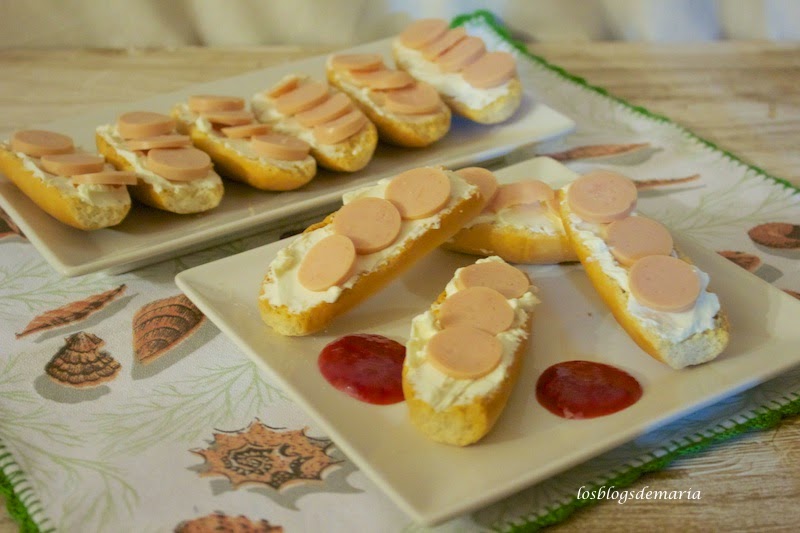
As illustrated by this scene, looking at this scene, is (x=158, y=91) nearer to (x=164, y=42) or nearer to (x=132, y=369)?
(x=164, y=42)

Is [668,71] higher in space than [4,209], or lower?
lower

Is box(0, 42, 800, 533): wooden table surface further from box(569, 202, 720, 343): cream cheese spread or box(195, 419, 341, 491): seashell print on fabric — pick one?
box(195, 419, 341, 491): seashell print on fabric

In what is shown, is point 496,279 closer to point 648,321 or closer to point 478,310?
point 478,310

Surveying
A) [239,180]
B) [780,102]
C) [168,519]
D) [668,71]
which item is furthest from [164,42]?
[168,519]

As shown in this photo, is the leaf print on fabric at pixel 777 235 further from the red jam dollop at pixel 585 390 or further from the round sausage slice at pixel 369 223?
the round sausage slice at pixel 369 223

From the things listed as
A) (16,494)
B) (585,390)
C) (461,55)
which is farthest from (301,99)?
(16,494)
